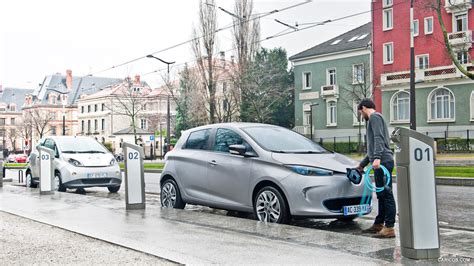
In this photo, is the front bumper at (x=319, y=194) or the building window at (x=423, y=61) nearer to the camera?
the front bumper at (x=319, y=194)

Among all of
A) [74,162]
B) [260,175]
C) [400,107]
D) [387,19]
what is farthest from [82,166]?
[387,19]

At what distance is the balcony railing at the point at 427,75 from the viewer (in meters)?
41.1

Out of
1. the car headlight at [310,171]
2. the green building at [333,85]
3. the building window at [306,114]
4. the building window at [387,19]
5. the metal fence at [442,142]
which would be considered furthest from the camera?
the building window at [306,114]

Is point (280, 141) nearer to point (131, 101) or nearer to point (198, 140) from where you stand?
point (198, 140)

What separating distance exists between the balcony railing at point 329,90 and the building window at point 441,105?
9775 millimetres

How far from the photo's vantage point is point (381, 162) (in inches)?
294

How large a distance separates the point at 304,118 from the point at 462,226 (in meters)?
46.4

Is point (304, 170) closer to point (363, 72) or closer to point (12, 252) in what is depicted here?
point (12, 252)

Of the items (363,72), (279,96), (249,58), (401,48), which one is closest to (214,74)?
(249,58)

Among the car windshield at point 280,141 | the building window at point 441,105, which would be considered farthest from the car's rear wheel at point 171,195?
the building window at point 441,105

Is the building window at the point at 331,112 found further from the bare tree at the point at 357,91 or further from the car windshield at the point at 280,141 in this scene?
the car windshield at the point at 280,141

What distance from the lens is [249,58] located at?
4669 cm

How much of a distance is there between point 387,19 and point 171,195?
41.2m

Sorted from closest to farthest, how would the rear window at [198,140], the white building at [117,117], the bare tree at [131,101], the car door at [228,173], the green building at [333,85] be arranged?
the car door at [228,173] → the rear window at [198,140] → the green building at [333,85] → the bare tree at [131,101] → the white building at [117,117]
